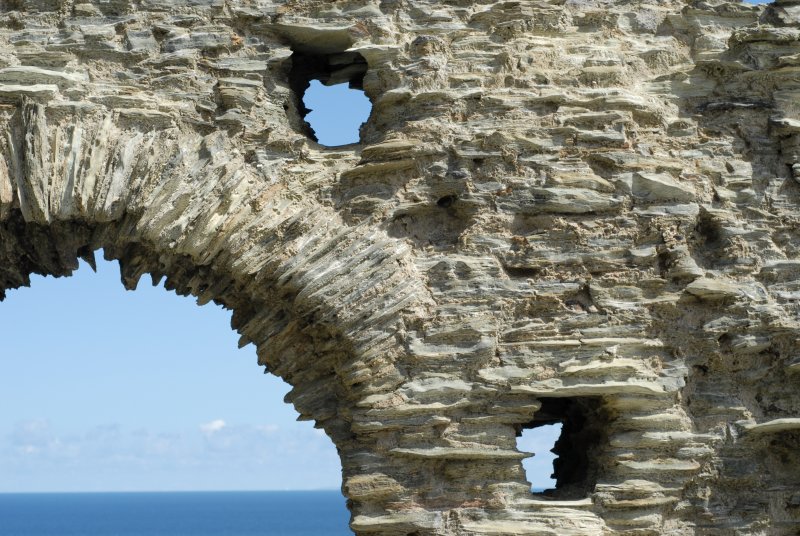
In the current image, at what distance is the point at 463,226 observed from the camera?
6.07 meters

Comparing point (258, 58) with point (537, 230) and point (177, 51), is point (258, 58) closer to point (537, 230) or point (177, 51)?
point (177, 51)

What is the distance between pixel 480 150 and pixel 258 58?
1278mm

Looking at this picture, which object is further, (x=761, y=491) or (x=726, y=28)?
(x=726, y=28)

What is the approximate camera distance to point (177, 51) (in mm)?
6043

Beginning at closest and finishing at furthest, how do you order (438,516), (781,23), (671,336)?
1. (438,516)
2. (671,336)
3. (781,23)

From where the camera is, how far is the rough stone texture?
573 cm

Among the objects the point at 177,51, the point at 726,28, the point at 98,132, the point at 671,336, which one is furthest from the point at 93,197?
the point at 726,28

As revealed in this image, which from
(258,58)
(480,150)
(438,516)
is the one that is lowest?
(438,516)

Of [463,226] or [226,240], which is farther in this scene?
[463,226]

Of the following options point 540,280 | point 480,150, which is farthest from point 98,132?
point 540,280

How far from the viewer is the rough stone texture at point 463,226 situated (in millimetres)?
5730

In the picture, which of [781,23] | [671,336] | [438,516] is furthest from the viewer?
[781,23]

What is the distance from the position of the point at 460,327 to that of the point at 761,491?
178cm

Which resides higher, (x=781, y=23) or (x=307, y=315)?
(x=781, y=23)
